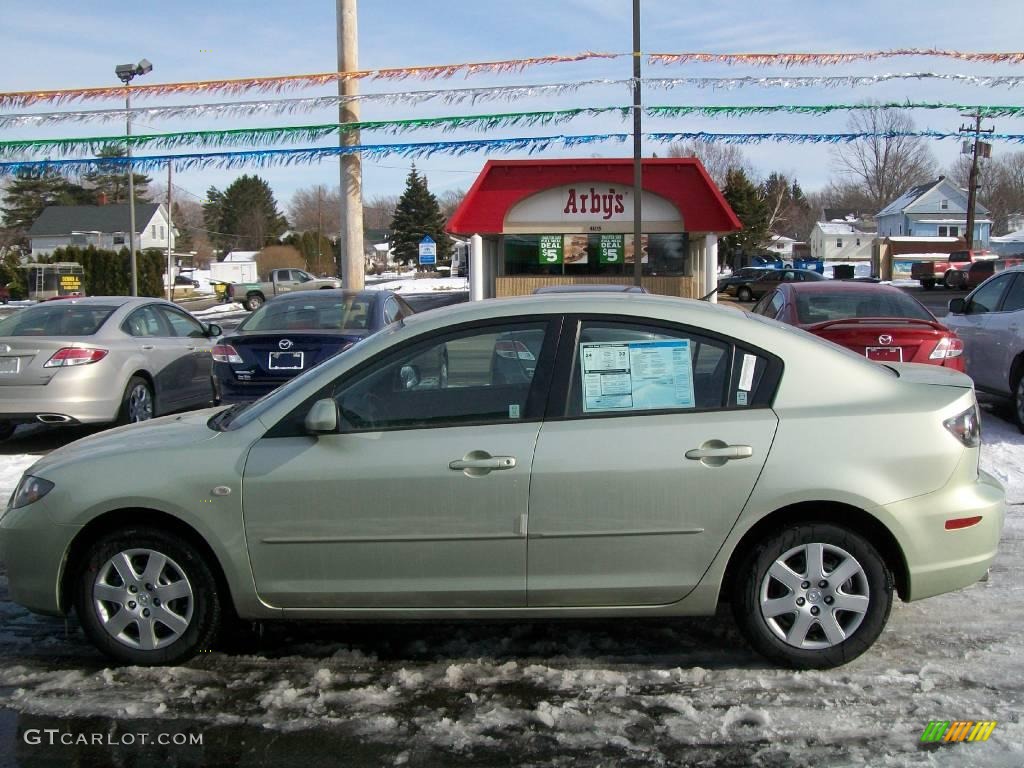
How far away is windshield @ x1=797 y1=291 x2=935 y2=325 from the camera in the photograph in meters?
9.14

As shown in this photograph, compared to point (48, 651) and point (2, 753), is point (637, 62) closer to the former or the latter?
point (48, 651)

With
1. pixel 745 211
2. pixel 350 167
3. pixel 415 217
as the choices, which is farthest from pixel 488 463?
pixel 415 217

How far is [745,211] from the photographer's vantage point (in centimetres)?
6147

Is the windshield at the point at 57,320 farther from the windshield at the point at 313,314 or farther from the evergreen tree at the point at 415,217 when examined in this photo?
the evergreen tree at the point at 415,217

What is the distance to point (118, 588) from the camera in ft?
13.9

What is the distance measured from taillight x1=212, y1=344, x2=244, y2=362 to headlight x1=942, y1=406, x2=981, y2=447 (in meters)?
6.20

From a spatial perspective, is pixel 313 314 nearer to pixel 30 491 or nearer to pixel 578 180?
pixel 30 491

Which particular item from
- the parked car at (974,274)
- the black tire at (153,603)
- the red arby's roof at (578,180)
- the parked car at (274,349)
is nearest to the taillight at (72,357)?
the parked car at (274,349)

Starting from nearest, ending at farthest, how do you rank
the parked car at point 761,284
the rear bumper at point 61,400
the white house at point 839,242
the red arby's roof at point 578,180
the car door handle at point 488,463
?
the car door handle at point 488,463 → the rear bumper at point 61,400 → the red arby's roof at point 578,180 → the parked car at point 761,284 → the white house at point 839,242

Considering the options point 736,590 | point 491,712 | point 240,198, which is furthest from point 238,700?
point 240,198

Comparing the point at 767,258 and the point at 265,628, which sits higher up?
the point at 767,258

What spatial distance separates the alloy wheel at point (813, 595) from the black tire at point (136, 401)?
6.80 meters

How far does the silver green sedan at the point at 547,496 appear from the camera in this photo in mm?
4031

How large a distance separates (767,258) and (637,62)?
182ft
